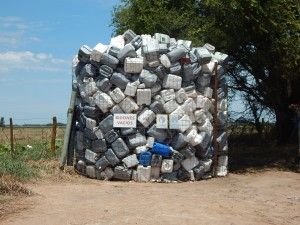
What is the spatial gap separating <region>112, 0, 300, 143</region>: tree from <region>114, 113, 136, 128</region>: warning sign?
3.94m

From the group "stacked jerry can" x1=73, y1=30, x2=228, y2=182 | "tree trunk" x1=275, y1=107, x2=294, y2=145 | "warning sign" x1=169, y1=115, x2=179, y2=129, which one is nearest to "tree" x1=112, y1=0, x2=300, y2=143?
"tree trunk" x1=275, y1=107, x2=294, y2=145

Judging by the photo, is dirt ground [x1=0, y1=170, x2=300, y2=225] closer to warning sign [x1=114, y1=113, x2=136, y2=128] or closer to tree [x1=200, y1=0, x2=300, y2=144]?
warning sign [x1=114, y1=113, x2=136, y2=128]

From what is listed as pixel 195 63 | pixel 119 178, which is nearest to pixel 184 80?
pixel 195 63

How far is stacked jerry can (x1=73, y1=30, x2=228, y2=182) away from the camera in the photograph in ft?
34.1

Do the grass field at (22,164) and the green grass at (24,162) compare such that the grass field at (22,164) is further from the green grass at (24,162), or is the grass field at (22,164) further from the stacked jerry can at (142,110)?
the stacked jerry can at (142,110)

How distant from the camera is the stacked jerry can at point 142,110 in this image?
1040cm

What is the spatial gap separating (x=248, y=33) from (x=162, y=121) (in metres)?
4.23

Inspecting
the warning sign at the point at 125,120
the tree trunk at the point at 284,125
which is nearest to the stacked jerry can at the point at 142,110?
the warning sign at the point at 125,120

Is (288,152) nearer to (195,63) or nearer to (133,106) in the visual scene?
(195,63)

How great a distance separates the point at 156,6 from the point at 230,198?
26.5 ft

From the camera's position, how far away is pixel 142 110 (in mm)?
10500

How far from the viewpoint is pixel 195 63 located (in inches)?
430

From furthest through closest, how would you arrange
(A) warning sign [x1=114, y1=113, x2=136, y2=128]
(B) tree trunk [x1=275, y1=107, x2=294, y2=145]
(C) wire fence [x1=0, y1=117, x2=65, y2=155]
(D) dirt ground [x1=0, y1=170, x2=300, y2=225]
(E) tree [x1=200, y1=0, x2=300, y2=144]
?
(B) tree trunk [x1=275, y1=107, x2=294, y2=145]
(C) wire fence [x1=0, y1=117, x2=65, y2=155]
(E) tree [x1=200, y1=0, x2=300, y2=144]
(A) warning sign [x1=114, y1=113, x2=136, y2=128]
(D) dirt ground [x1=0, y1=170, x2=300, y2=225]

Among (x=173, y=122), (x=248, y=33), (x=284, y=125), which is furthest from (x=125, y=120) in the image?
(x=284, y=125)
